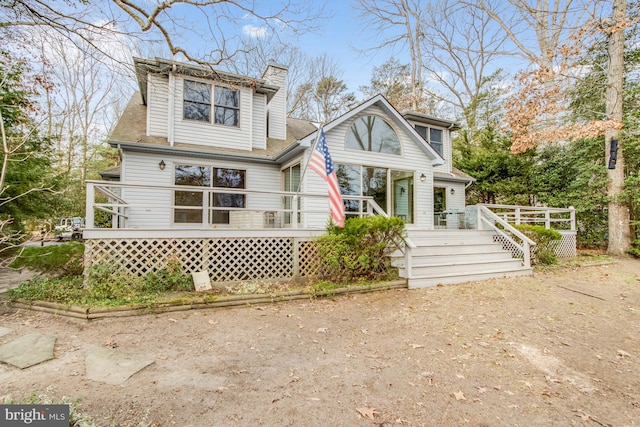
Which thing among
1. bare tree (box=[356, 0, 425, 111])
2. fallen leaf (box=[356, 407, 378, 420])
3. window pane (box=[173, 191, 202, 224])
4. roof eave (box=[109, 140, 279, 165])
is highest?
bare tree (box=[356, 0, 425, 111])

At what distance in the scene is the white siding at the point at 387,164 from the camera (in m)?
8.78

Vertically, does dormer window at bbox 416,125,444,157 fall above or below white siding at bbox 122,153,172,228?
above

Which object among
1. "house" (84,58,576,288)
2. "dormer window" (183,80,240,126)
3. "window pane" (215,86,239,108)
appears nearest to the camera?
"house" (84,58,576,288)

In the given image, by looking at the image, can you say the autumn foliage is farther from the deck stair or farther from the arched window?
the arched window

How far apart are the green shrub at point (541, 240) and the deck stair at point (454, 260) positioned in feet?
3.04

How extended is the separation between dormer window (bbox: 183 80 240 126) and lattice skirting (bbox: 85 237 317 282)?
4900 millimetres

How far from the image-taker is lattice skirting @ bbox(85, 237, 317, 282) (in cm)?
532

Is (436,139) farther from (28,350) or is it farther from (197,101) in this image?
(28,350)

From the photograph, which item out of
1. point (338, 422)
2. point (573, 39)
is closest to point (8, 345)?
point (338, 422)

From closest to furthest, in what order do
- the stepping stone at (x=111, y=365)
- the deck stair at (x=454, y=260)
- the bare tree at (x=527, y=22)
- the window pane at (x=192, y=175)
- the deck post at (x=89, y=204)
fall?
the stepping stone at (x=111, y=365) → the deck post at (x=89, y=204) → the deck stair at (x=454, y=260) → the window pane at (x=192, y=175) → the bare tree at (x=527, y=22)

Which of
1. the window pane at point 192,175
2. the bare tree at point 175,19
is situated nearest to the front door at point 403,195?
the bare tree at point 175,19

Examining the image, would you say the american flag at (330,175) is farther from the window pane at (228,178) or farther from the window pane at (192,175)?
the window pane at (192,175)

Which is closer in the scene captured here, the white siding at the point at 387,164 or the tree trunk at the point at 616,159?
the white siding at the point at 387,164

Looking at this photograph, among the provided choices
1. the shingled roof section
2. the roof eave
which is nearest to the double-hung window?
the roof eave
